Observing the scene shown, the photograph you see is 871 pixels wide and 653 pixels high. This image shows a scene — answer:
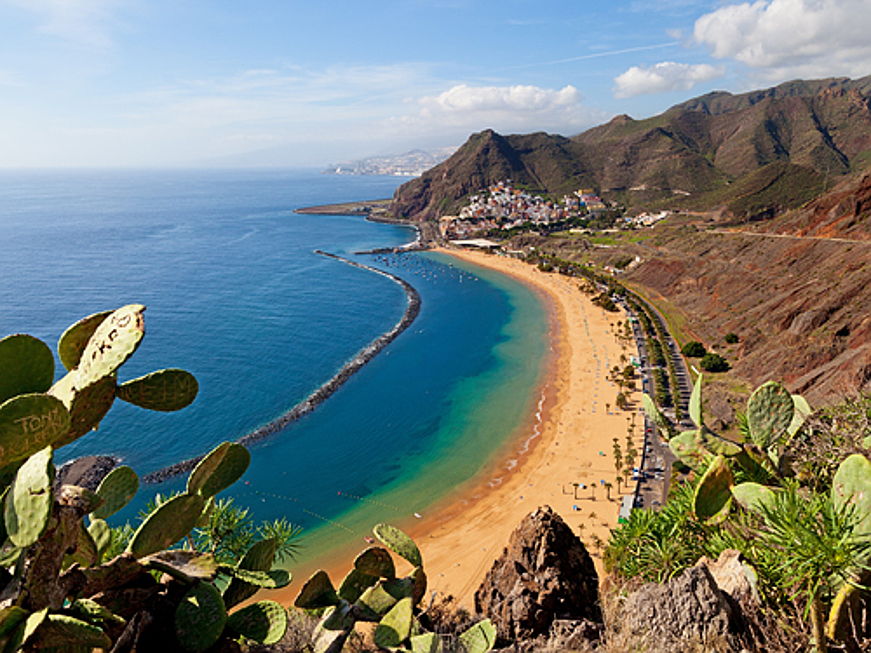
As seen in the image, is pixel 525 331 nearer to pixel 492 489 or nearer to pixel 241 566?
pixel 492 489

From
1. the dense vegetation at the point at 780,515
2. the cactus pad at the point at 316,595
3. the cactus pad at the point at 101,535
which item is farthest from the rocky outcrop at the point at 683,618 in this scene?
the cactus pad at the point at 101,535

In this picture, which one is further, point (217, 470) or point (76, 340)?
point (217, 470)

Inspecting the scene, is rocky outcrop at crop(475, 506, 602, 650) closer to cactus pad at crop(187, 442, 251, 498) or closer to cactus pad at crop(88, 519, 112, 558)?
cactus pad at crop(187, 442, 251, 498)

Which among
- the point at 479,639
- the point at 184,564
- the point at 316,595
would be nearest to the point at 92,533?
the point at 184,564

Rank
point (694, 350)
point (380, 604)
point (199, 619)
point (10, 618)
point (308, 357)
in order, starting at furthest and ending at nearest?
point (308, 357) < point (694, 350) < point (380, 604) < point (199, 619) < point (10, 618)

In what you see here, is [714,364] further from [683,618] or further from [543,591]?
[683,618]

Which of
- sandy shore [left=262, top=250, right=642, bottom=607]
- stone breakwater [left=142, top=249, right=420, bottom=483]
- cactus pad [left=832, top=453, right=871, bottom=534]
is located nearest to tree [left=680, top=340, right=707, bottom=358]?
sandy shore [left=262, top=250, right=642, bottom=607]
